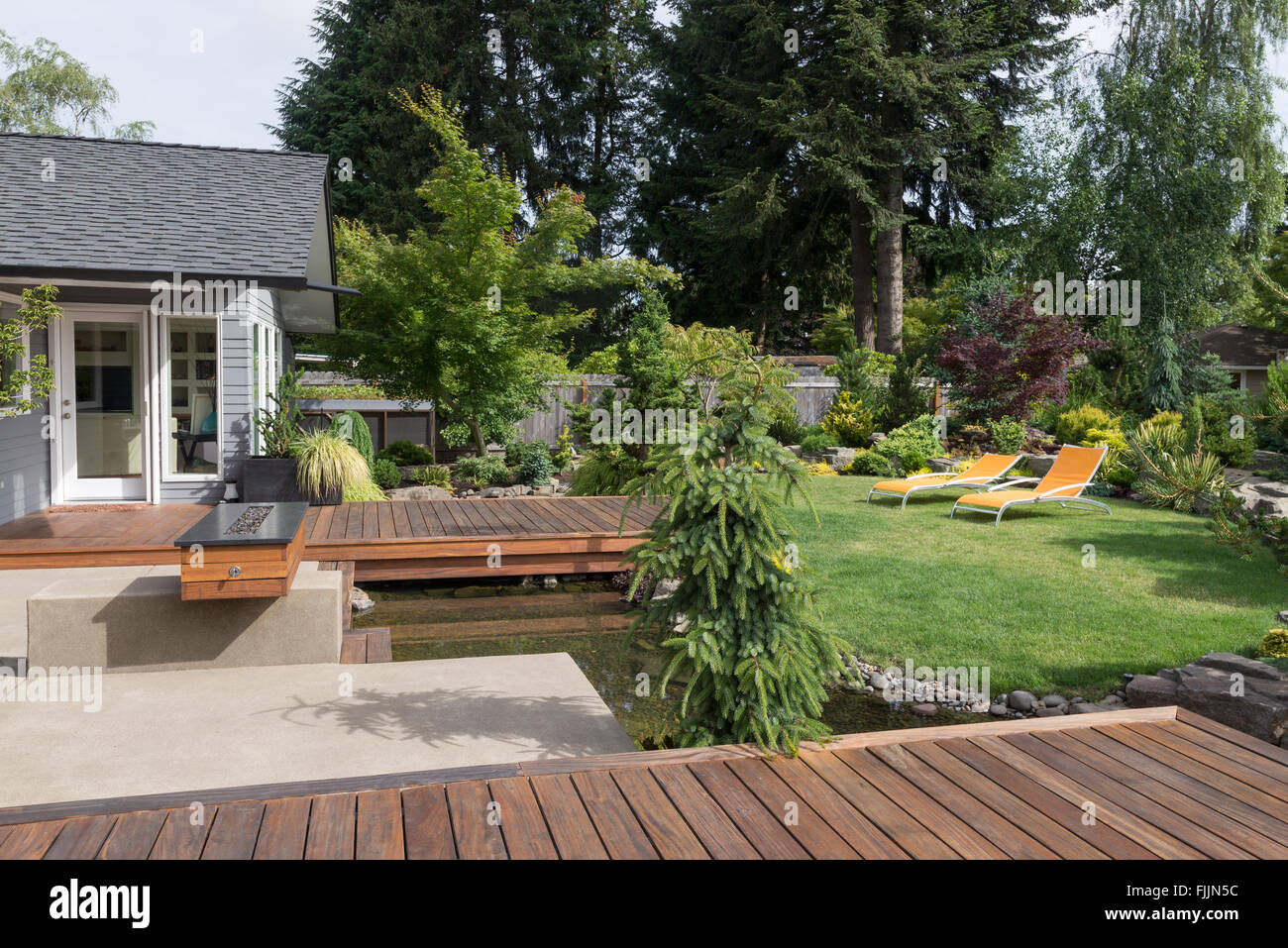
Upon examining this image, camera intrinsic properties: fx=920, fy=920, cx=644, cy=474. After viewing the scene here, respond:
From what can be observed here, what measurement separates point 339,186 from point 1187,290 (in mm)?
21757

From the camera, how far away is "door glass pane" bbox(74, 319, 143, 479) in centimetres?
909

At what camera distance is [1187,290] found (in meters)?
20.3

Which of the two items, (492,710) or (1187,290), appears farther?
(1187,290)

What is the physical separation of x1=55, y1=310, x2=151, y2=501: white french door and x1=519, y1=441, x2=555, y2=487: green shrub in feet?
15.4

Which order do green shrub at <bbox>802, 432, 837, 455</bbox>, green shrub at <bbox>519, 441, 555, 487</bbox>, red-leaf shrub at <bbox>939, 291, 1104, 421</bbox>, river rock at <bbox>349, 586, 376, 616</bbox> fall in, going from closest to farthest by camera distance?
river rock at <bbox>349, 586, 376, 616</bbox> → green shrub at <bbox>519, 441, 555, 487</bbox> → green shrub at <bbox>802, 432, 837, 455</bbox> → red-leaf shrub at <bbox>939, 291, 1104, 421</bbox>

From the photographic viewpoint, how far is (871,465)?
1396cm

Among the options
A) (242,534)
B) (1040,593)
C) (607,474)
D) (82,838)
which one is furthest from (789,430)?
(82,838)

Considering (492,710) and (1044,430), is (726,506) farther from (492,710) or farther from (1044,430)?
(1044,430)

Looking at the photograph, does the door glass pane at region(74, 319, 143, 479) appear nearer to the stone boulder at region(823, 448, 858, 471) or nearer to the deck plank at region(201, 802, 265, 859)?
the deck plank at region(201, 802, 265, 859)

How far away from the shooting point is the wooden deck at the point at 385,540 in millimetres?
7211

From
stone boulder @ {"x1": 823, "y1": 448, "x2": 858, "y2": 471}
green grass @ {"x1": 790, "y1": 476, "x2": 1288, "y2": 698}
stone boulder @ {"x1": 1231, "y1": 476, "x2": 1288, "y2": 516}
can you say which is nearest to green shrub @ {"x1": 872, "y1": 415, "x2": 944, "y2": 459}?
stone boulder @ {"x1": 823, "y1": 448, "x2": 858, "y2": 471}

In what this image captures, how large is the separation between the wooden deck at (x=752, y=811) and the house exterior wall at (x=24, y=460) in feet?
21.3

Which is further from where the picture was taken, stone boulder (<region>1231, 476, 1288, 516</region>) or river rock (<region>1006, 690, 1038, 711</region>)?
stone boulder (<region>1231, 476, 1288, 516</region>)
